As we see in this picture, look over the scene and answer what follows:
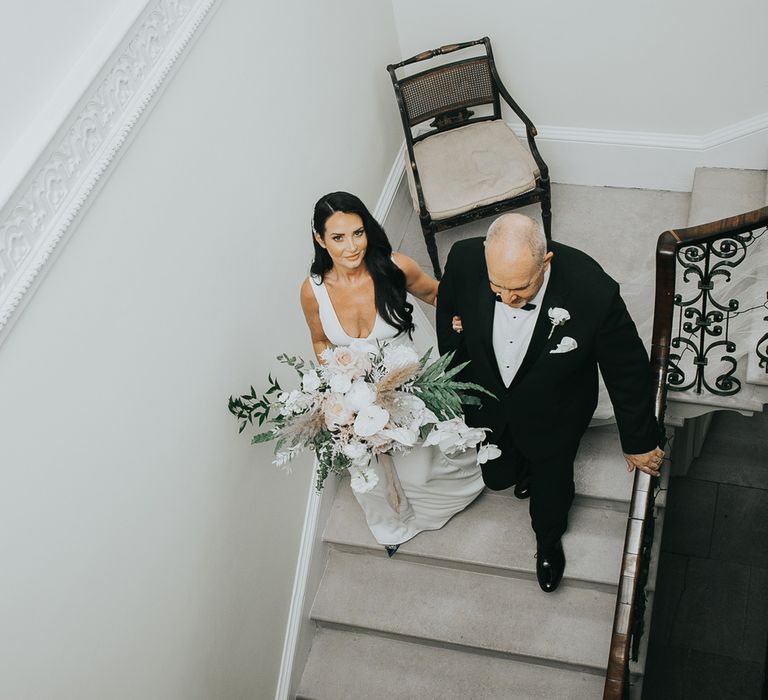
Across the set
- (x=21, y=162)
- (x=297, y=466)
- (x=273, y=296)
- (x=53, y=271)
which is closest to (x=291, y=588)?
(x=297, y=466)

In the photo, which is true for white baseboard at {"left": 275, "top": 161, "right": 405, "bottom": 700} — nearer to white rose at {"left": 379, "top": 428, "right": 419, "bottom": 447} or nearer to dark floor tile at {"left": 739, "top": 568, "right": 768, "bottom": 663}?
white rose at {"left": 379, "top": 428, "right": 419, "bottom": 447}

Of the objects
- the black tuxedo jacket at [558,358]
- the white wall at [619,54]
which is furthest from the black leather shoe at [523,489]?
the white wall at [619,54]

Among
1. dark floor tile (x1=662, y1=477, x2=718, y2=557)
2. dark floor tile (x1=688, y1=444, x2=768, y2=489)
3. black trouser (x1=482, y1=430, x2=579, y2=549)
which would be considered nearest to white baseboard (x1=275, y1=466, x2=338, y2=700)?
black trouser (x1=482, y1=430, x2=579, y2=549)

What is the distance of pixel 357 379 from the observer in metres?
3.06

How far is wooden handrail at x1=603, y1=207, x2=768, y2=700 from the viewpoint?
326cm

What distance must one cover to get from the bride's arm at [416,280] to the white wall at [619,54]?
7.15ft

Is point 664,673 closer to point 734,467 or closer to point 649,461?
point 734,467

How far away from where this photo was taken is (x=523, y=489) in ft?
14.1

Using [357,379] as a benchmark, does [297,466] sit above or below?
below

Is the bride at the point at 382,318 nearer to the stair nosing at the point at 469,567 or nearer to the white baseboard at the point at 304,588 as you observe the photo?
→ the stair nosing at the point at 469,567

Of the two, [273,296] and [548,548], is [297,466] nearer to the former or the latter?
[273,296]

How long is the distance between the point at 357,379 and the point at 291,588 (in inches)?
65.6

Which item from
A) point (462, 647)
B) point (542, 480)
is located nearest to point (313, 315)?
point (542, 480)

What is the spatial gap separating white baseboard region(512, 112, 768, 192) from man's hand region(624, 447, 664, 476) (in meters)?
2.44
